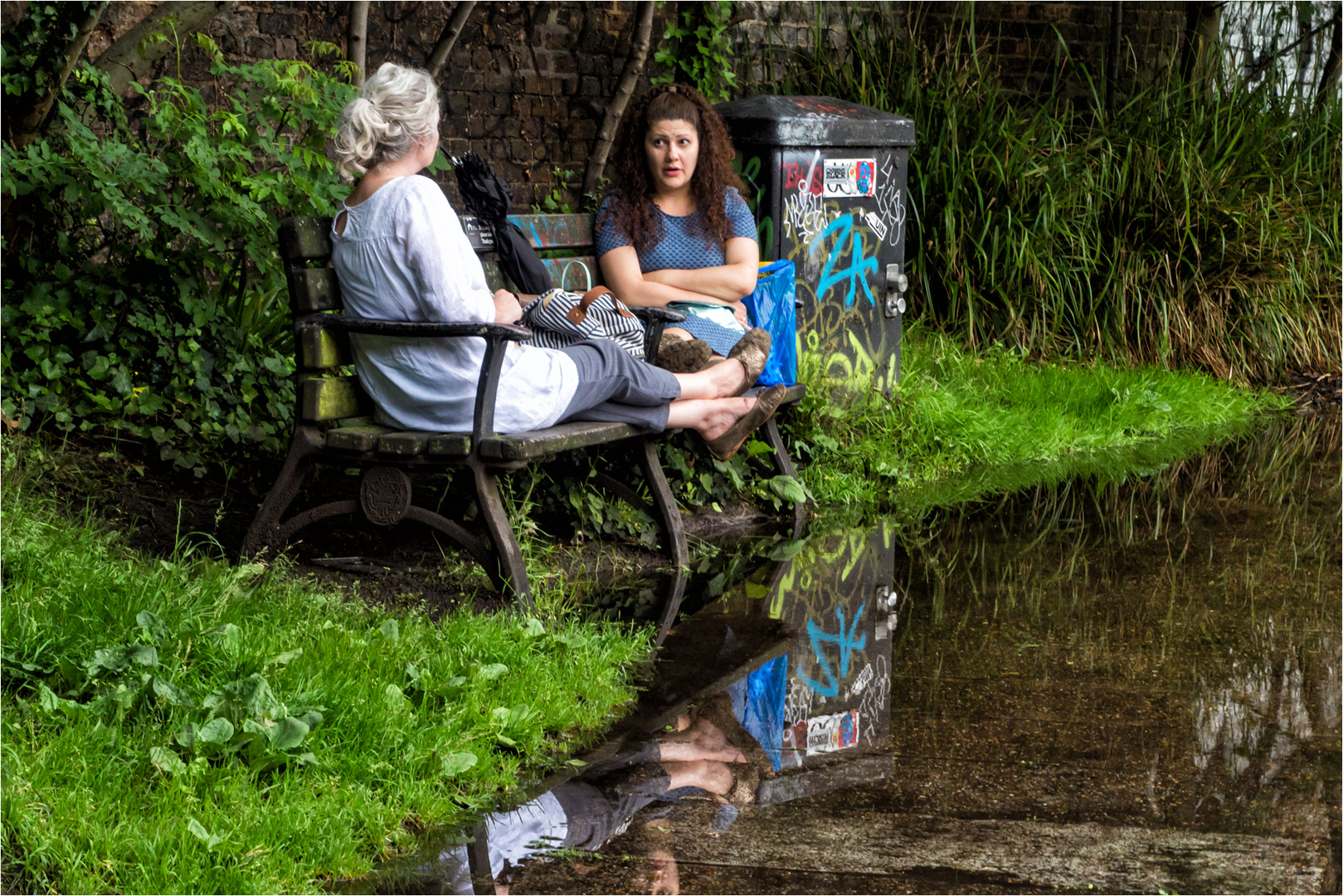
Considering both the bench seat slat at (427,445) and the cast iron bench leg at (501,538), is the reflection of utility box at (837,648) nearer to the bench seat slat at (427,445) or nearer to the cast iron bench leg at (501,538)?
the cast iron bench leg at (501,538)

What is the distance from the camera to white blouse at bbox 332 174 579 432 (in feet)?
12.5

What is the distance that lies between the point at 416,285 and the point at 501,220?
945 mm

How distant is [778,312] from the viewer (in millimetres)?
Answer: 5562

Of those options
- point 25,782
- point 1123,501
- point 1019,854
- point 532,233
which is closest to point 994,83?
point 1123,501

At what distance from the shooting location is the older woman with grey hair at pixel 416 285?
12.5ft

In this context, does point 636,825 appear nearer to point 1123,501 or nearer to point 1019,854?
point 1019,854

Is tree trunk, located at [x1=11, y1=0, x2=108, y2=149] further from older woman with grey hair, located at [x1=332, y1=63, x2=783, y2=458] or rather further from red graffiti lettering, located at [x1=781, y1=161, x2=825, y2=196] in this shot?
red graffiti lettering, located at [x1=781, y1=161, x2=825, y2=196]

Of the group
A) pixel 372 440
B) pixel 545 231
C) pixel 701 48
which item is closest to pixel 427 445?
pixel 372 440

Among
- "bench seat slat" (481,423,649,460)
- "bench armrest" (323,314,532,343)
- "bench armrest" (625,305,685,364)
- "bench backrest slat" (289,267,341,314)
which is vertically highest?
"bench backrest slat" (289,267,341,314)

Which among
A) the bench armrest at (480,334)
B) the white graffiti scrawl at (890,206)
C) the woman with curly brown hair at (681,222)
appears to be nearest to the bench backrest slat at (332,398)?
the bench armrest at (480,334)

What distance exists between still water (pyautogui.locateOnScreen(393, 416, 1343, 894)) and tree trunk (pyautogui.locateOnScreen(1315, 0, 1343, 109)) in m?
6.68

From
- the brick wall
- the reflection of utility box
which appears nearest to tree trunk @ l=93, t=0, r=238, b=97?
the brick wall

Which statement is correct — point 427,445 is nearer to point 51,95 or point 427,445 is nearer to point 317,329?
point 317,329

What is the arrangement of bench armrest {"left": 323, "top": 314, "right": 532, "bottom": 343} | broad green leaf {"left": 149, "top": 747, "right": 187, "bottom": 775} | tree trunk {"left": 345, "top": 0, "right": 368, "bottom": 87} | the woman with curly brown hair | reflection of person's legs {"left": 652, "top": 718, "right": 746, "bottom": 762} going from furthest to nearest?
tree trunk {"left": 345, "top": 0, "right": 368, "bottom": 87} < the woman with curly brown hair < bench armrest {"left": 323, "top": 314, "right": 532, "bottom": 343} < reflection of person's legs {"left": 652, "top": 718, "right": 746, "bottom": 762} < broad green leaf {"left": 149, "top": 747, "right": 187, "bottom": 775}
